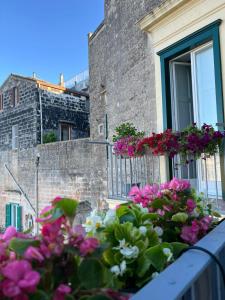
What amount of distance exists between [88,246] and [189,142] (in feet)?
9.30

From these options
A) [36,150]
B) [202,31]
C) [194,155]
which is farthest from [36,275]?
[36,150]

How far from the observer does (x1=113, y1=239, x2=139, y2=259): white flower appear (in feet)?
3.81

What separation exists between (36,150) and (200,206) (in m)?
10.7

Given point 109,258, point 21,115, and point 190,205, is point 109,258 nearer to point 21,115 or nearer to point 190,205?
point 190,205

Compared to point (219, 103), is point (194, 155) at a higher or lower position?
lower

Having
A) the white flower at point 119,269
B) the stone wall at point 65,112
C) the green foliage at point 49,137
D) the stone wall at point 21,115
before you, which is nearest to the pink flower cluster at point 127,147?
the white flower at point 119,269

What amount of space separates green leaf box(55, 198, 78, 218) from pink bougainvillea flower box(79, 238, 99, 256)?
93 millimetres

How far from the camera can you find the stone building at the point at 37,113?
1510 centimetres

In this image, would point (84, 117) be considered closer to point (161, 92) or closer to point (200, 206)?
point (161, 92)

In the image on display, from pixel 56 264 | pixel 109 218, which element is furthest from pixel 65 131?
pixel 56 264

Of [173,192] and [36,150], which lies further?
[36,150]

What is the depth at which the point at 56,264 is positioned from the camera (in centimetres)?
84

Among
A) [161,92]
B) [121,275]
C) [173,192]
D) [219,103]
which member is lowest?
[121,275]

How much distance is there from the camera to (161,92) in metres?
4.60
